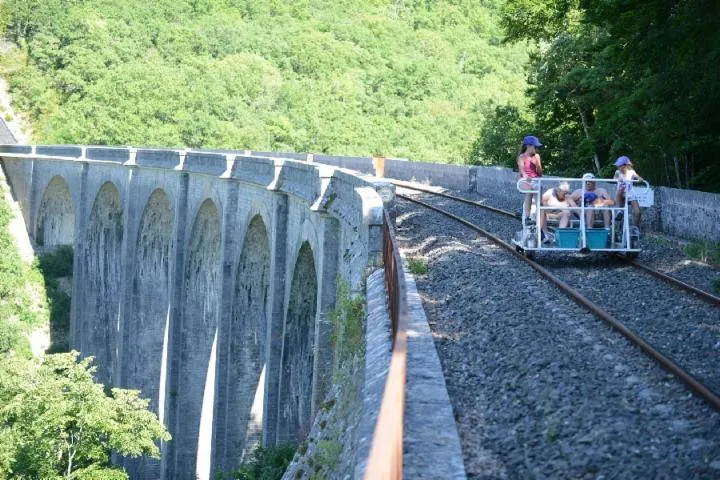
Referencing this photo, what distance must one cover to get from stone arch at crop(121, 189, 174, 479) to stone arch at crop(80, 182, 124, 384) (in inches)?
173

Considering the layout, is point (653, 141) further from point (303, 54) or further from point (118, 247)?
point (303, 54)

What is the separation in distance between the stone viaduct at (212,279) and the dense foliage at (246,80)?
24.1 metres

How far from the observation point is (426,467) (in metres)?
5.04

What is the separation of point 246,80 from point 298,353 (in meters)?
61.6

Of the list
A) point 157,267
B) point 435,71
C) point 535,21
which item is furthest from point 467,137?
point 157,267

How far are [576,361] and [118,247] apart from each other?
32515mm

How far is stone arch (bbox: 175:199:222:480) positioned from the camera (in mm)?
27203

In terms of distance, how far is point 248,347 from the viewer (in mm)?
23141

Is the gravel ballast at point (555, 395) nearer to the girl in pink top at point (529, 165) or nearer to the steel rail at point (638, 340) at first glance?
the steel rail at point (638, 340)

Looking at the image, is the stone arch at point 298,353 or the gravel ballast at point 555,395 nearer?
the gravel ballast at point 555,395

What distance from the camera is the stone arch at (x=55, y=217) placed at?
4650 cm

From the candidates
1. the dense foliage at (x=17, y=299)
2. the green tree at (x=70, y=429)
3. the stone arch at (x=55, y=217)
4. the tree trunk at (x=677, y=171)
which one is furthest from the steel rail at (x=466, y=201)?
the stone arch at (x=55, y=217)

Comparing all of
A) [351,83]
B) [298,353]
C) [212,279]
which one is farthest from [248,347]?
[351,83]

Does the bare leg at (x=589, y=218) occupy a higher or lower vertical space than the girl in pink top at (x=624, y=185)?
lower
